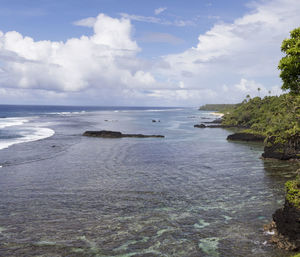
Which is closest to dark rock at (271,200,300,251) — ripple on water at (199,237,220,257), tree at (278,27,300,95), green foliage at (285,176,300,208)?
green foliage at (285,176,300,208)

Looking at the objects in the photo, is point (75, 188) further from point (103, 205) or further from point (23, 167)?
point (23, 167)

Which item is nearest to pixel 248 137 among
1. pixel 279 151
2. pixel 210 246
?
pixel 279 151

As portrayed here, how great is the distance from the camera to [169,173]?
105ft

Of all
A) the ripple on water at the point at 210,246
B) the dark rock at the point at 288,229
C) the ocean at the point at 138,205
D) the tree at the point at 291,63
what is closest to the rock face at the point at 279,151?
the ocean at the point at 138,205

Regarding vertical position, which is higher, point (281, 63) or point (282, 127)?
point (281, 63)

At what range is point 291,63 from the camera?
1720 centimetres

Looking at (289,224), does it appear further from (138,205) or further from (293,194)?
(138,205)

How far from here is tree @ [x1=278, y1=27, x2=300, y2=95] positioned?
1692 centimetres

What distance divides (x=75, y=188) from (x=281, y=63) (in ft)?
63.1

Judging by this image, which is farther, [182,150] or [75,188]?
[182,150]

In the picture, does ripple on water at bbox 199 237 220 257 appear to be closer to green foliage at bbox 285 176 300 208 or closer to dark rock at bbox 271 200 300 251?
dark rock at bbox 271 200 300 251

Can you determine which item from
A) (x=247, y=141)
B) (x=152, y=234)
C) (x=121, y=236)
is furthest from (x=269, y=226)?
(x=247, y=141)

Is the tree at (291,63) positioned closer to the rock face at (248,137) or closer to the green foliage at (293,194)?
the green foliage at (293,194)

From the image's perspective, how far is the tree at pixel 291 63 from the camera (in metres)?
16.9
